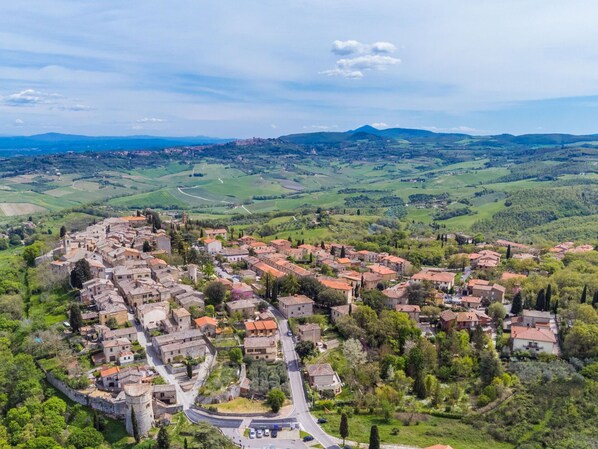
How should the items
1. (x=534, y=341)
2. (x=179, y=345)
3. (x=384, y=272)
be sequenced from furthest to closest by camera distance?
1. (x=384, y=272)
2. (x=534, y=341)
3. (x=179, y=345)

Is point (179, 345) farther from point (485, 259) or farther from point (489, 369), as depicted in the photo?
point (485, 259)

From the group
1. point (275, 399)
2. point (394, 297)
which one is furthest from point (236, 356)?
point (394, 297)

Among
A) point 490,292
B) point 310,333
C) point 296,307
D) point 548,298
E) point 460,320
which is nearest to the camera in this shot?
point 310,333

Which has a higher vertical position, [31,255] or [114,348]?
[31,255]

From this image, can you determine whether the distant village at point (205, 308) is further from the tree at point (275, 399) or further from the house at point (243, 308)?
the tree at point (275, 399)

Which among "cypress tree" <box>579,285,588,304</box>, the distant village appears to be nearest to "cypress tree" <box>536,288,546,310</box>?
the distant village

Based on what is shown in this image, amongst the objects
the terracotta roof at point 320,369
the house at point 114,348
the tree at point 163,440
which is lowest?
the tree at point 163,440

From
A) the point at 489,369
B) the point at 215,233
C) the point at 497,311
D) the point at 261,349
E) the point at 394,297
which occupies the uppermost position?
the point at 215,233

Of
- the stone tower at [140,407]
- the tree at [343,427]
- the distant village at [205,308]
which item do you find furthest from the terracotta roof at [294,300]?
the stone tower at [140,407]
